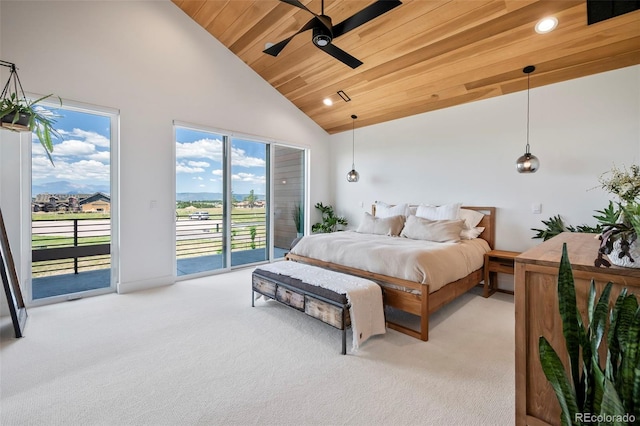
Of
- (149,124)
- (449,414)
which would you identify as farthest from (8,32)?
(449,414)

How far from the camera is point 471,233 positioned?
4.13 metres

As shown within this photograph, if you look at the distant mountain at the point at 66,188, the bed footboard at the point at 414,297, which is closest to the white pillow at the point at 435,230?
the bed footboard at the point at 414,297

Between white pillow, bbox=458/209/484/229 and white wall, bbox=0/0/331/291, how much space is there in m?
3.91

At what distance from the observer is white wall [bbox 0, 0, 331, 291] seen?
3.25 metres

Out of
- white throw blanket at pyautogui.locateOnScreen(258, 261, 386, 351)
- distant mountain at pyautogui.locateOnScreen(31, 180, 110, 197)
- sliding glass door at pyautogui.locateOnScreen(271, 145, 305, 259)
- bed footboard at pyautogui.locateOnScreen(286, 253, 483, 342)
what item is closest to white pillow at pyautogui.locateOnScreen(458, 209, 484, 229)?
bed footboard at pyautogui.locateOnScreen(286, 253, 483, 342)

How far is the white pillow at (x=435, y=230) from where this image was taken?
12.4ft

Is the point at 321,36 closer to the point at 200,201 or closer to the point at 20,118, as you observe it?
the point at 20,118

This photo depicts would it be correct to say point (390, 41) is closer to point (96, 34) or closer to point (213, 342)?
point (96, 34)

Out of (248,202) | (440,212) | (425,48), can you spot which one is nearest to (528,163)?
(440,212)

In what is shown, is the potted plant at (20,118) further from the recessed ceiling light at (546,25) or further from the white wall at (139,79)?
the recessed ceiling light at (546,25)

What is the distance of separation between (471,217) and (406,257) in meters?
2.08

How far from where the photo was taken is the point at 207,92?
15.1ft

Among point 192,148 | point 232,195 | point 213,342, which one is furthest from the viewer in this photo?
point 232,195

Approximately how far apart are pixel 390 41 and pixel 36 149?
4.53 m
